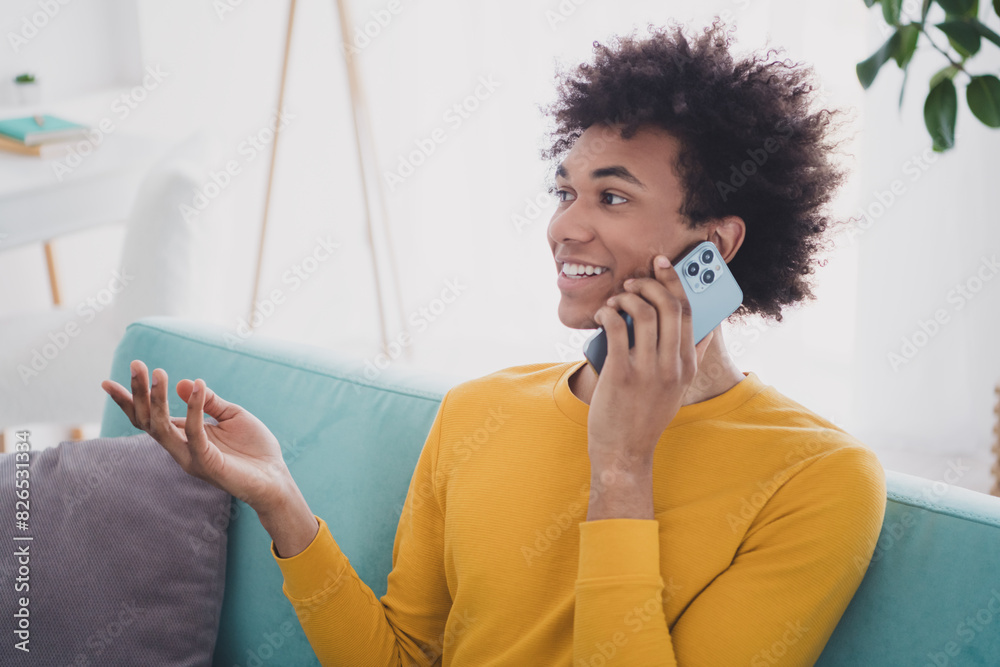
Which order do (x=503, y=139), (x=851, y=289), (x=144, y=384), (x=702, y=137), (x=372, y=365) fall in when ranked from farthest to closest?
(x=503, y=139)
(x=851, y=289)
(x=372, y=365)
(x=702, y=137)
(x=144, y=384)

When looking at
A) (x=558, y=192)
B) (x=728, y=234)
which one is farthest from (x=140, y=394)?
(x=728, y=234)

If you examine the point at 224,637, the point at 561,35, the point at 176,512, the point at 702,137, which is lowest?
the point at 224,637

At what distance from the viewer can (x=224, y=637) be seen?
4.27 feet

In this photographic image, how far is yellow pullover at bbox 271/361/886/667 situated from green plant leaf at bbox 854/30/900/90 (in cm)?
46

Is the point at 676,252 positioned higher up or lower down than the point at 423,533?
higher up

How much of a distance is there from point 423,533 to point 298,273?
109 inches

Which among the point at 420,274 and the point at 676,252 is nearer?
the point at 676,252

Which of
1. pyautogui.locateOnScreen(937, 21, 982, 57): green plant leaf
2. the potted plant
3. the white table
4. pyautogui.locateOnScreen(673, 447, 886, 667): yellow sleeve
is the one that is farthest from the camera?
the potted plant

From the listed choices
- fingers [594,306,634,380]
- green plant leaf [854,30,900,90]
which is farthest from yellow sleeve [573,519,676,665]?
green plant leaf [854,30,900,90]

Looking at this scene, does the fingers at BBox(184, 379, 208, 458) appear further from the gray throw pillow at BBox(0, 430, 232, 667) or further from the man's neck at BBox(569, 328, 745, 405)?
the man's neck at BBox(569, 328, 745, 405)

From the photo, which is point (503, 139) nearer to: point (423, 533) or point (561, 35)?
point (561, 35)

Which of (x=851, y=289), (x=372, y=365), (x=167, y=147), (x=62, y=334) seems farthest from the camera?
(x=851, y=289)

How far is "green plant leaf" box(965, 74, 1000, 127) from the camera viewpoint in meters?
1.15

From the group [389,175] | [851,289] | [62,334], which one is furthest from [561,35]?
[62,334]
